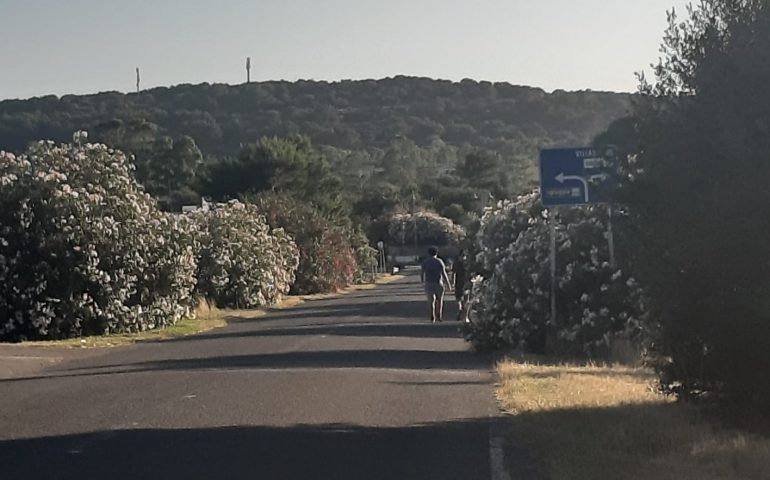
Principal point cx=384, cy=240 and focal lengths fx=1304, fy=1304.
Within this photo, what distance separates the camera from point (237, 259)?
47.5 meters

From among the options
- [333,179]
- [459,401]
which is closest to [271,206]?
[333,179]

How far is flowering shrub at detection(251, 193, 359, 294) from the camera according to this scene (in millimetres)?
62000

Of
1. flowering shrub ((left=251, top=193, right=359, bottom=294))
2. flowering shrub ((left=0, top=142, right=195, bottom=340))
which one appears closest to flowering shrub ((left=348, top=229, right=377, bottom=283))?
flowering shrub ((left=251, top=193, right=359, bottom=294))

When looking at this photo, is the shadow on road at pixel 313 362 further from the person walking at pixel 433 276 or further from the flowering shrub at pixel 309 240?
the flowering shrub at pixel 309 240

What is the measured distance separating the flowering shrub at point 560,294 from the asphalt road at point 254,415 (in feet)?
3.55

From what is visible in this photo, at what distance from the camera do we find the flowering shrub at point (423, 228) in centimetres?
11281

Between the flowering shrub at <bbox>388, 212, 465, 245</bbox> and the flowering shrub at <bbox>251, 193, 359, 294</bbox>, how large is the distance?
41455 millimetres

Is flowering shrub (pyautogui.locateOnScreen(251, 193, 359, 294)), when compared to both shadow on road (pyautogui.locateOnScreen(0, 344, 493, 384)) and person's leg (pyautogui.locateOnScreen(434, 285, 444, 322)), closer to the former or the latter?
person's leg (pyautogui.locateOnScreen(434, 285, 444, 322))

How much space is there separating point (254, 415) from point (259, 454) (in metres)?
2.64

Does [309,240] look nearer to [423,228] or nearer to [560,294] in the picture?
[560,294]

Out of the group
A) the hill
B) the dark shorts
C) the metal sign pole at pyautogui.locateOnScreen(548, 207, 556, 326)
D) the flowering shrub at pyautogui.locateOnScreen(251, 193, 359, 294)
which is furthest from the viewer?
the hill

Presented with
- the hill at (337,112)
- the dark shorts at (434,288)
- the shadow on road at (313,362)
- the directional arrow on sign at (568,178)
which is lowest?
the shadow on road at (313,362)

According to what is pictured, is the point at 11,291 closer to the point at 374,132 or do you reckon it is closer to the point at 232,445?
the point at 232,445

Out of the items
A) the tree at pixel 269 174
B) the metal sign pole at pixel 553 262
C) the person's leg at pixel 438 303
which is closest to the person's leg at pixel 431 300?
the person's leg at pixel 438 303
